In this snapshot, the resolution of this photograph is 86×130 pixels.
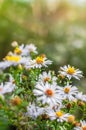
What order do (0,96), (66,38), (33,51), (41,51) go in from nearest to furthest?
(0,96)
(33,51)
(41,51)
(66,38)

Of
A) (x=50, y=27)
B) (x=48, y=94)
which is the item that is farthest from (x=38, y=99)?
(x=50, y=27)

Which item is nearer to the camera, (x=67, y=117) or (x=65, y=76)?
(x=67, y=117)

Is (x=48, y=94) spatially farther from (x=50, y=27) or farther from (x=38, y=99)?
(x=50, y=27)

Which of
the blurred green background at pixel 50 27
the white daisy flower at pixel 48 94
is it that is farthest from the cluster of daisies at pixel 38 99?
the blurred green background at pixel 50 27

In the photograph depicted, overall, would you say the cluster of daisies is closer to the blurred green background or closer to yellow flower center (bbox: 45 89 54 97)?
yellow flower center (bbox: 45 89 54 97)

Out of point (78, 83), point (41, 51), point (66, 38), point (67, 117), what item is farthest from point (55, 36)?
point (67, 117)

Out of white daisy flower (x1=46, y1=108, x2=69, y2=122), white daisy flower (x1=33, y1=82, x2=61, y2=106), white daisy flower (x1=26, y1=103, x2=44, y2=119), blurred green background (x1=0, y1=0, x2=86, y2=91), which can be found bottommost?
white daisy flower (x1=46, y1=108, x2=69, y2=122)

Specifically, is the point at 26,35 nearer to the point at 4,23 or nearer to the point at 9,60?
the point at 4,23

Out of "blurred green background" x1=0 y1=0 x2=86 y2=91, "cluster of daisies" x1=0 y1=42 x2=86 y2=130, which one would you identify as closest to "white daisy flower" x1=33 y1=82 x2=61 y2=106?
"cluster of daisies" x1=0 y1=42 x2=86 y2=130
